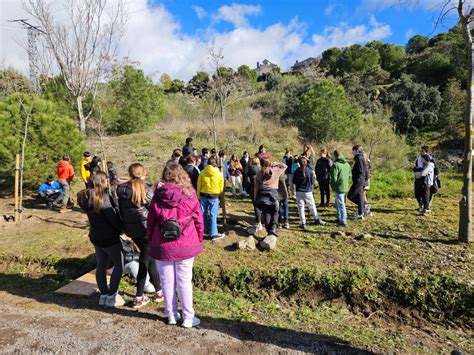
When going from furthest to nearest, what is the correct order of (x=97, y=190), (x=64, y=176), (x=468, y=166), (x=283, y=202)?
(x=64, y=176), (x=283, y=202), (x=468, y=166), (x=97, y=190)

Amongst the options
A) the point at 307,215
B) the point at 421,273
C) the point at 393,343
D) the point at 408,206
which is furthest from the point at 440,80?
the point at 393,343

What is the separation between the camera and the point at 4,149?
9391 mm

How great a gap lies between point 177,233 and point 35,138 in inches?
349

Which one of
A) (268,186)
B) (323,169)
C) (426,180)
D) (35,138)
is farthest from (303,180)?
(35,138)

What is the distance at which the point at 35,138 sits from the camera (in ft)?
32.7

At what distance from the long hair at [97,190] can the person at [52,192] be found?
674 centimetres

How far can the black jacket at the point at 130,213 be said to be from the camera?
3977 mm

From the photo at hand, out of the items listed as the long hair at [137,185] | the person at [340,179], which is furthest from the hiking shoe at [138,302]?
the person at [340,179]

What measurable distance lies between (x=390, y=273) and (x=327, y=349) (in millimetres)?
2187

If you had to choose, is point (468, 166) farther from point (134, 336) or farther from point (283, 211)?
point (134, 336)

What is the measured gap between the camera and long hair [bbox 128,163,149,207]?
3969 mm

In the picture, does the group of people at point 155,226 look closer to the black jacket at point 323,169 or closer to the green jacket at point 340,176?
the green jacket at point 340,176

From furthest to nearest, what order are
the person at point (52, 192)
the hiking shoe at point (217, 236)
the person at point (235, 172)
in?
the person at point (235, 172)
the person at point (52, 192)
the hiking shoe at point (217, 236)

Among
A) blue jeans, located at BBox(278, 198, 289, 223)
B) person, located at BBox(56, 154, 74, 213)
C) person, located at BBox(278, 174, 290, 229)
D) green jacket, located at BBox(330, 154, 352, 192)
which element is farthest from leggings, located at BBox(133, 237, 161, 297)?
person, located at BBox(56, 154, 74, 213)
